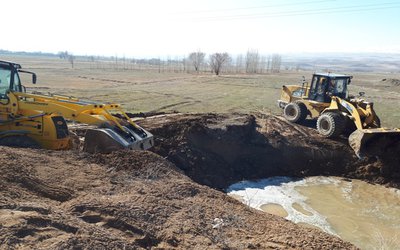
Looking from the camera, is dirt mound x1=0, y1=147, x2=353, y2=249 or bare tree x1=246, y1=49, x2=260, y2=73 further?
bare tree x1=246, y1=49, x2=260, y2=73

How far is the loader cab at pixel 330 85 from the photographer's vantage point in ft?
50.1

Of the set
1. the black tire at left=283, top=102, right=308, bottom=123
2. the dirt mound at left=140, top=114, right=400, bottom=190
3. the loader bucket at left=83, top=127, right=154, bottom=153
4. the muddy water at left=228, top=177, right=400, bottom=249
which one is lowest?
the muddy water at left=228, top=177, right=400, bottom=249

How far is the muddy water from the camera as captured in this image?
9086 mm

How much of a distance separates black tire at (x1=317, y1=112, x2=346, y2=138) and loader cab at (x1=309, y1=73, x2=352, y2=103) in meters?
1.34

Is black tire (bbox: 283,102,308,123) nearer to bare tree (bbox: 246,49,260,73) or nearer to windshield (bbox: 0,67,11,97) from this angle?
windshield (bbox: 0,67,11,97)

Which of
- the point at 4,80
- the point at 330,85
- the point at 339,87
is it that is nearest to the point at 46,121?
the point at 4,80

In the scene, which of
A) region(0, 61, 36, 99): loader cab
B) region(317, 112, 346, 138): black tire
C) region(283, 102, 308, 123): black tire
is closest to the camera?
region(0, 61, 36, 99): loader cab

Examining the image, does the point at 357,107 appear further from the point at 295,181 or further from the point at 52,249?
the point at 52,249

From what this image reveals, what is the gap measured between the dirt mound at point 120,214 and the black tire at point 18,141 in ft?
3.11

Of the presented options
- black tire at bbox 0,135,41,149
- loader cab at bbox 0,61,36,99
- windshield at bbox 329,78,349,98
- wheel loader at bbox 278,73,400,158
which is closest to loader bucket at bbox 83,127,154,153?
black tire at bbox 0,135,41,149

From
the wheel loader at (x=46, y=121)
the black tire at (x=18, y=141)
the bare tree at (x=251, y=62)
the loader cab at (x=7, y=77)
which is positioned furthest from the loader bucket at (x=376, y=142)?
the bare tree at (x=251, y=62)

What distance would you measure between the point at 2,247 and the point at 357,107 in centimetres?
1301

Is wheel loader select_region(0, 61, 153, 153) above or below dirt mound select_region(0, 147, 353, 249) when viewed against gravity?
above

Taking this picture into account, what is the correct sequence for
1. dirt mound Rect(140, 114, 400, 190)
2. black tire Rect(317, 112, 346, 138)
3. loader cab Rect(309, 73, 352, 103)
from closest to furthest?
dirt mound Rect(140, 114, 400, 190) → black tire Rect(317, 112, 346, 138) → loader cab Rect(309, 73, 352, 103)
